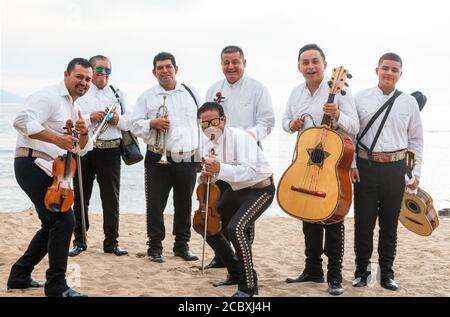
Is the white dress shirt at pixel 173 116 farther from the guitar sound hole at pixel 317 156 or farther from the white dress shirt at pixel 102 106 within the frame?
the guitar sound hole at pixel 317 156

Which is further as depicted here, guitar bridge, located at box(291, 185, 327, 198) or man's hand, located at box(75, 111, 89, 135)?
guitar bridge, located at box(291, 185, 327, 198)

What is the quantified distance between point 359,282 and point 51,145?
2.98m

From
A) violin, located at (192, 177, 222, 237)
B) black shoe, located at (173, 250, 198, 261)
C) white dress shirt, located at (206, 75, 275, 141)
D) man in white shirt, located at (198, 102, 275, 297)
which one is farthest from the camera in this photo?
black shoe, located at (173, 250, 198, 261)

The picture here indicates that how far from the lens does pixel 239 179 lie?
172 inches

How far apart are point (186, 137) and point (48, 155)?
173cm

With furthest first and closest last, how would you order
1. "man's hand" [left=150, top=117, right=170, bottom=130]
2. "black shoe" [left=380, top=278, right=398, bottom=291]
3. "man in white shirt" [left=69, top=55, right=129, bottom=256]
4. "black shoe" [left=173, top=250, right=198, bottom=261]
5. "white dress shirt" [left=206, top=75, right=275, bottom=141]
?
"black shoe" [left=173, top=250, right=198, bottom=261] → "man in white shirt" [left=69, top=55, right=129, bottom=256] → "man's hand" [left=150, top=117, right=170, bottom=130] → "white dress shirt" [left=206, top=75, right=275, bottom=141] → "black shoe" [left=380, top=278, right=398, bottom=291]

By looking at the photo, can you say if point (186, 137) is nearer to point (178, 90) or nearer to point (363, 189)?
point (178, 90)

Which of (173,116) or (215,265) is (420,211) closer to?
(215,265)

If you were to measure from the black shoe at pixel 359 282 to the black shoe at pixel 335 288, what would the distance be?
0.28 meters

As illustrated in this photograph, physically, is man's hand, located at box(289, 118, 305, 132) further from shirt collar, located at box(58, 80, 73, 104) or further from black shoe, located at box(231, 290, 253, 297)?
shirt collar, located at box(58, 80, 73, 104)

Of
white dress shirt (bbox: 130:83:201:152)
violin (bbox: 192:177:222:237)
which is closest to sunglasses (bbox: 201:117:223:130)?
violin (bbox: 192:177:222:237)

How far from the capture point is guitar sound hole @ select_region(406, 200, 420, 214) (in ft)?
17.7

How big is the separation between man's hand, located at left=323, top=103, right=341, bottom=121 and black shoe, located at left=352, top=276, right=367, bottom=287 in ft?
5.11
